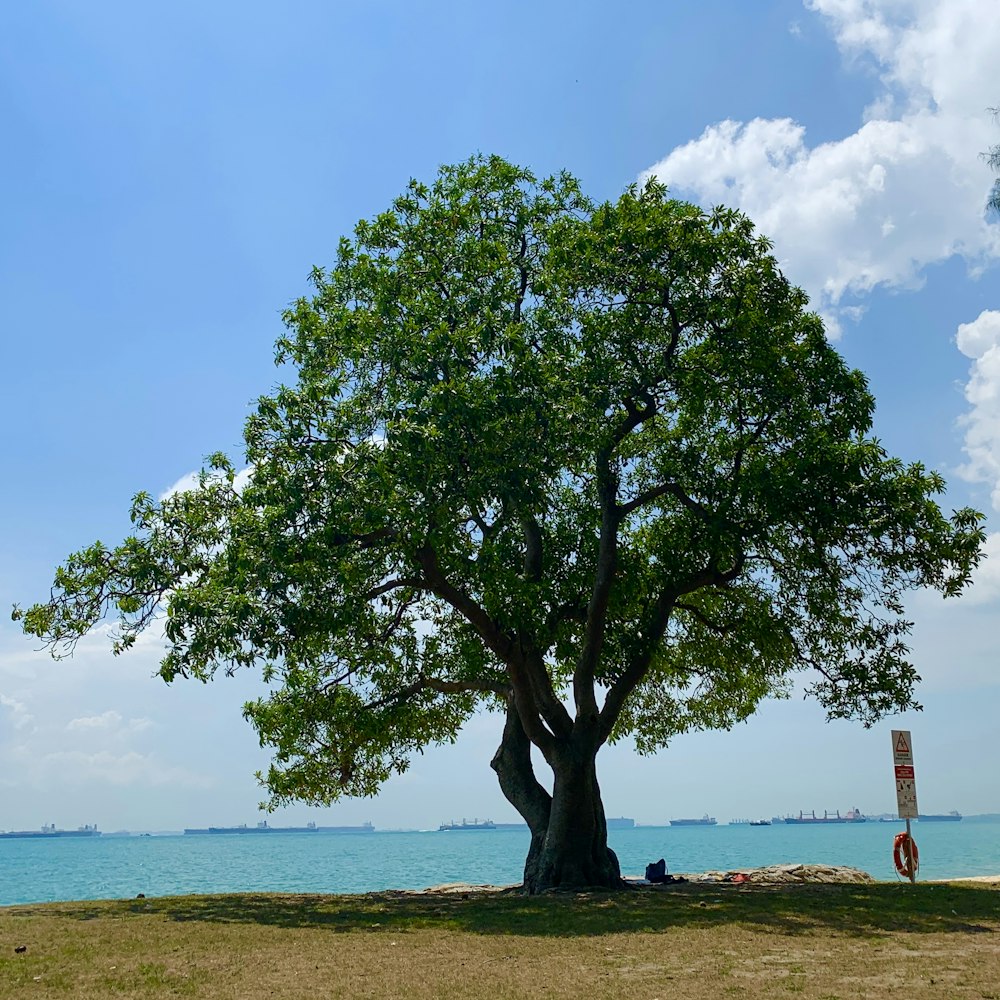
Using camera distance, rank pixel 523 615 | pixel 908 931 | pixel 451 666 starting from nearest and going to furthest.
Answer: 1. pixel 908 931
2. pixel 523 615
3. pixel 451 666

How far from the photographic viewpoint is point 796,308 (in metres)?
21.9

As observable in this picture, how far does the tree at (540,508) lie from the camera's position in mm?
19609

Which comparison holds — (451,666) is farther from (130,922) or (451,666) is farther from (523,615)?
(130,922)

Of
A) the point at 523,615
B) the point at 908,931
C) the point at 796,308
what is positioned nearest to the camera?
the point at 908,931

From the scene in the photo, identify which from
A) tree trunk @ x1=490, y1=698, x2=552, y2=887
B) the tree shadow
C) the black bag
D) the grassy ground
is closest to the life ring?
the tree shadow

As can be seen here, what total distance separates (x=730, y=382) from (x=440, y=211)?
828 centimetres

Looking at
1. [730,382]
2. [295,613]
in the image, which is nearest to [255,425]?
[295,613]

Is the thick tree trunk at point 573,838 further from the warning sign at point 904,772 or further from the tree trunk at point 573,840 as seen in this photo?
the warning sign at point 904,772

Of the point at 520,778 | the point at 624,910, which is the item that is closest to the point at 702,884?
the point at 520,778

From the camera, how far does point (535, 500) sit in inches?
820

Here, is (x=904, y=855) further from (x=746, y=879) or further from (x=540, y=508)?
(x=540, y=508)

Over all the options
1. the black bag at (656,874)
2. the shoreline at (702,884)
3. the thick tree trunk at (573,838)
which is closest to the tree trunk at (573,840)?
the thick tree trunk at (573,838)

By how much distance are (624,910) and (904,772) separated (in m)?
7.19

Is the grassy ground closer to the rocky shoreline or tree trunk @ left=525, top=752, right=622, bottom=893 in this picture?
tree trunk @ left=525, top=752, right=622, bottom=893
